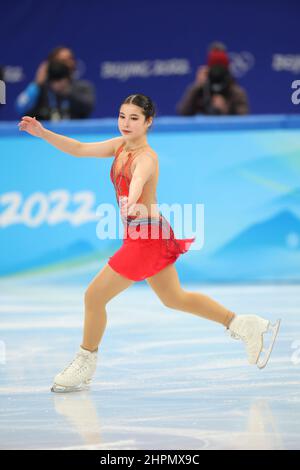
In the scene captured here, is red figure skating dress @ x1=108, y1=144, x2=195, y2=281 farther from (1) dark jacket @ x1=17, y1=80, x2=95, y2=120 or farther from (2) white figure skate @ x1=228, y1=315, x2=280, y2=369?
(1) dark jacket @ x1=17, y1=80, x2=95, y2=120

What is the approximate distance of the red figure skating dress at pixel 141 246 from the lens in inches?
199

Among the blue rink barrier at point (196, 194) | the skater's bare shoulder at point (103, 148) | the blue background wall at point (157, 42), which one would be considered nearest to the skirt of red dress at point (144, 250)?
the skater's bare shoulder at point (103, 148)

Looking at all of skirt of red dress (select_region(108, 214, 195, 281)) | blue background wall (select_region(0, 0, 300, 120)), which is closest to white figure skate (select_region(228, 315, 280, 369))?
skirt of red dress (select_region(108, 214, 195, 281))

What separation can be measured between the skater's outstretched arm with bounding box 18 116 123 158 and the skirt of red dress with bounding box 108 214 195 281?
1.49 ft

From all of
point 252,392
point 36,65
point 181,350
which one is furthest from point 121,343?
point 36,65

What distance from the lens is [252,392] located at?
4996 mm

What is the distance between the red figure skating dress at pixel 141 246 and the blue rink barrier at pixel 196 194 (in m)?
3.20

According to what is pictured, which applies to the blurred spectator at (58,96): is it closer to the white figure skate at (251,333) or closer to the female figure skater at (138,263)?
the female figure skater at (138,263)

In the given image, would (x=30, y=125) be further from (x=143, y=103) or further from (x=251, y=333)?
(x=251, y=333)

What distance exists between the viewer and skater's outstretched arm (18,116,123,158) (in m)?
5.29

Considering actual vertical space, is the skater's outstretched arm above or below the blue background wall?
below

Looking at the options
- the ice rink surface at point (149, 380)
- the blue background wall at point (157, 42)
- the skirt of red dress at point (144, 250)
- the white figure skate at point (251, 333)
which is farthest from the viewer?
the blue background wall at point (157, 42)

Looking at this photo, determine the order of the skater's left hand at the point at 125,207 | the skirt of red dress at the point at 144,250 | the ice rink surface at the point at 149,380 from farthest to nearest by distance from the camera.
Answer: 1. the skirt of red dress at the point at 144,250
2. the skater's left hand at the point at 125,207
3. the ice rink surface at the point at 149,380

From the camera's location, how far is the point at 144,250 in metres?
5.08
